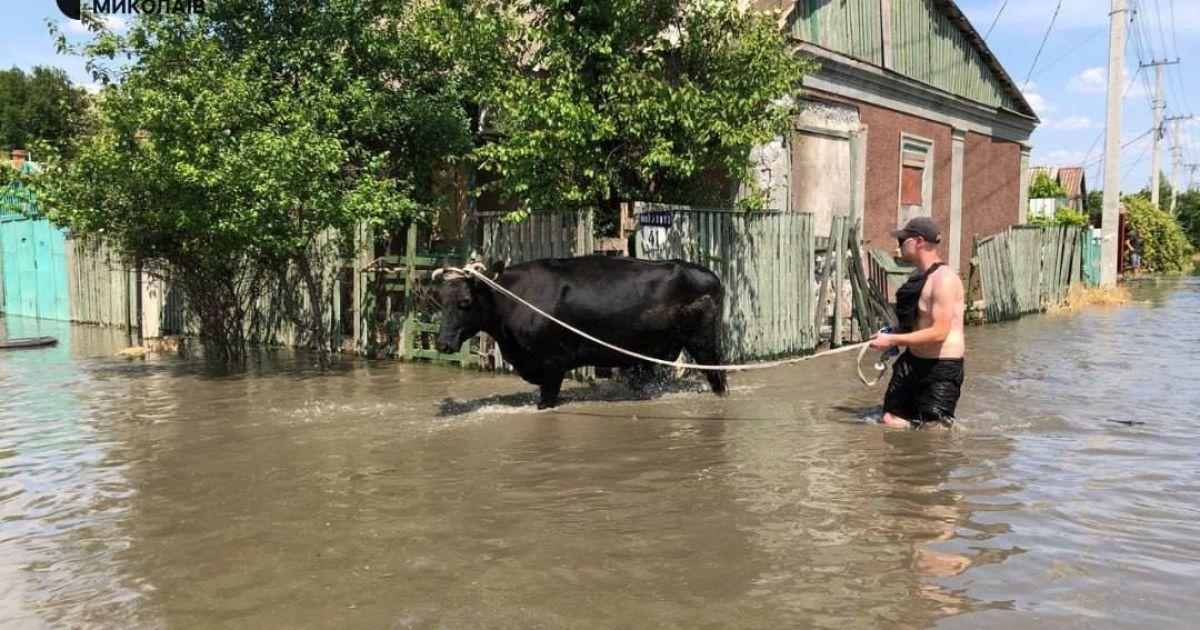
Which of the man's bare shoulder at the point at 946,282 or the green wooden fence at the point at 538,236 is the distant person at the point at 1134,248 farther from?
the man's bare shoulder at the point at 946,282

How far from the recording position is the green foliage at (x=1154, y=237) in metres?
39.2

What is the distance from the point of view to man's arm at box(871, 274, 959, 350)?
679 cm

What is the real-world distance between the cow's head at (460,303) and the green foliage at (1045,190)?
121 feet

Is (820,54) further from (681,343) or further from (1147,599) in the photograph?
(1147,599)

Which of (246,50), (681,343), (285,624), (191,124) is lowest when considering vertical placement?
(285,624)

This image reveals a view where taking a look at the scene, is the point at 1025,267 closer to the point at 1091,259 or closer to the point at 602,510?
the point at 1091,259

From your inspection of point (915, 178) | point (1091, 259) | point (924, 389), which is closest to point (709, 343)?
point (924, 389)

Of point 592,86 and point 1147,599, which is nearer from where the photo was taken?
point 1147,599

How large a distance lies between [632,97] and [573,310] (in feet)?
8.73

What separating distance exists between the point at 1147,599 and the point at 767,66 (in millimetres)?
7456

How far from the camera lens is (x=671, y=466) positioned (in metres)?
6.70

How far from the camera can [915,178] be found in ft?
60.4

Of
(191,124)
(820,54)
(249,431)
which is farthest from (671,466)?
(820,54)

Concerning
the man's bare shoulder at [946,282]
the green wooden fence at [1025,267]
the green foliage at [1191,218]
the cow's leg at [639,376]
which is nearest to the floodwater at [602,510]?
the cow's leg at [639,376]
